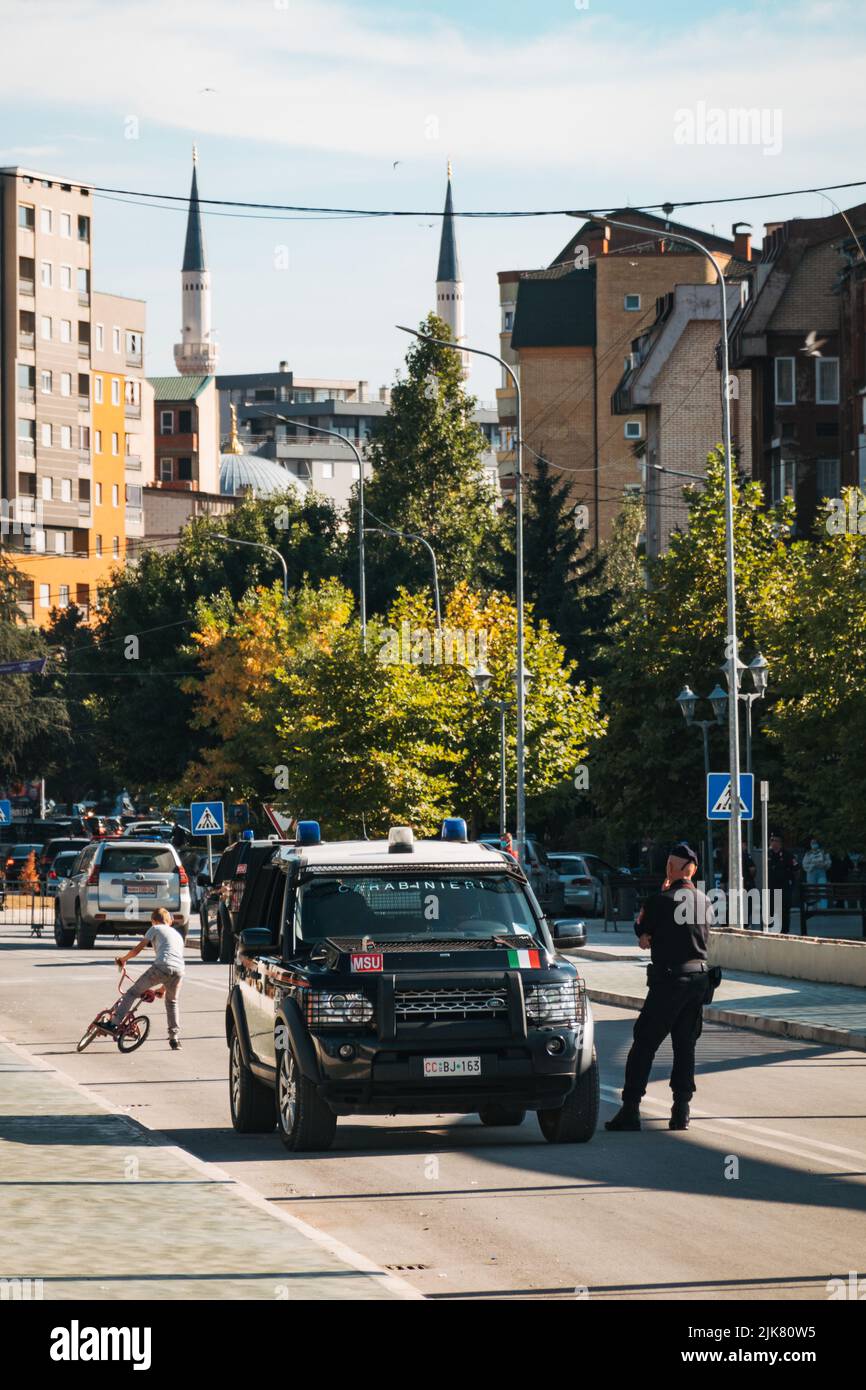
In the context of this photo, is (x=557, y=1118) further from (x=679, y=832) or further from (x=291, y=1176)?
(x=679, y=832)

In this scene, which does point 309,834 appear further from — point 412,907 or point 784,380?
point 784,380

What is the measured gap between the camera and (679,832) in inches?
1992

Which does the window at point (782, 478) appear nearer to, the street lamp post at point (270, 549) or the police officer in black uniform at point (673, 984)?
the street lamp post at point (270, 549)

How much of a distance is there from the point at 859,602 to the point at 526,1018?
2943cm

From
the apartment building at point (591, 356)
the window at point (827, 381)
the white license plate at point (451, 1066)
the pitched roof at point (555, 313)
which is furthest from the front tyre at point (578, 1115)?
the pitched roof at point (555, 313)

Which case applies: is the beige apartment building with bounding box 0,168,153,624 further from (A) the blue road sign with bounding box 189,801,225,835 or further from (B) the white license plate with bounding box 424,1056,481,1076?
(B) the white license plate with bounding box 424,1056,481,1076

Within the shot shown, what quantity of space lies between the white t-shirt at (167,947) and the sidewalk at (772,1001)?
5.61 m

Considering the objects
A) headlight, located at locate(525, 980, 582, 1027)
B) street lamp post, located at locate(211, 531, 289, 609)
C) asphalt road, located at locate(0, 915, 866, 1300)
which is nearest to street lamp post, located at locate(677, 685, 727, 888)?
street lamp post, located at locate(211, 531, 289, 609)

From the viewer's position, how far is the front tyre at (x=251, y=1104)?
13906mm

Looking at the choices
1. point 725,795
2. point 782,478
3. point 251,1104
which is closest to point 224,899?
point 725,795

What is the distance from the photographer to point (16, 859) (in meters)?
72.6

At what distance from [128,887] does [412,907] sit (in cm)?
2629
